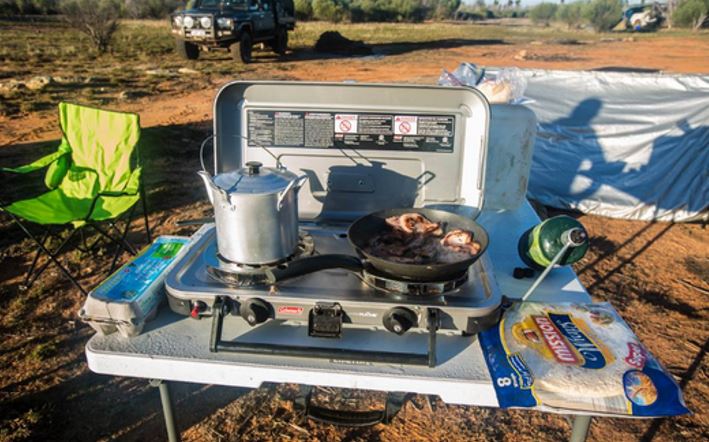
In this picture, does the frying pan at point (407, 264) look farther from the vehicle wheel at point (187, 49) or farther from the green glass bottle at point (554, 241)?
the vehicle wheel at point (187, 49)

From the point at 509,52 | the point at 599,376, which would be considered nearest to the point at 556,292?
the point at 599,376

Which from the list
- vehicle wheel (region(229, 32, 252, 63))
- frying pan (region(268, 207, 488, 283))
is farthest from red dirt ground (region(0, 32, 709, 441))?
vehicle wheel (region(229, 32, 252, 63))

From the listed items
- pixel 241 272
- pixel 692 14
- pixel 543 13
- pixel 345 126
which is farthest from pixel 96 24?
pixel 543 13

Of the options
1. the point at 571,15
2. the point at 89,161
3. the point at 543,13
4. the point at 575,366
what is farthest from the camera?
the point at 543,13

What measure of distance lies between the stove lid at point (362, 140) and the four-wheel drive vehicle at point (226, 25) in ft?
39.0

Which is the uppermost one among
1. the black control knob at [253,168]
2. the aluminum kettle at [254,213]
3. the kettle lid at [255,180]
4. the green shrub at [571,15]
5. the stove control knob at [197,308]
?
the green shrub at [571,15]

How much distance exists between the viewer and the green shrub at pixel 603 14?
112ft

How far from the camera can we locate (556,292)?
5.79 ft

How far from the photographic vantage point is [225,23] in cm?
1253

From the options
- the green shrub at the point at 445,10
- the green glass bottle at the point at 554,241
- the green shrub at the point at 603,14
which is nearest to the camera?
the green glass bottle at the point at 554,241

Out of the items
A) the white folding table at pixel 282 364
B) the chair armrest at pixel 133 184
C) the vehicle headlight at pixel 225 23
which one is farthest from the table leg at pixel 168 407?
the vehicle headlight at pixel 225 23

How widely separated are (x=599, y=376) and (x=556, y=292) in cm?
50

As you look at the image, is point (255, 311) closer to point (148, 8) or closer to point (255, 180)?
point (255, 180)

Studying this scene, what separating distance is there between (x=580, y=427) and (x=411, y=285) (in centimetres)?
68
